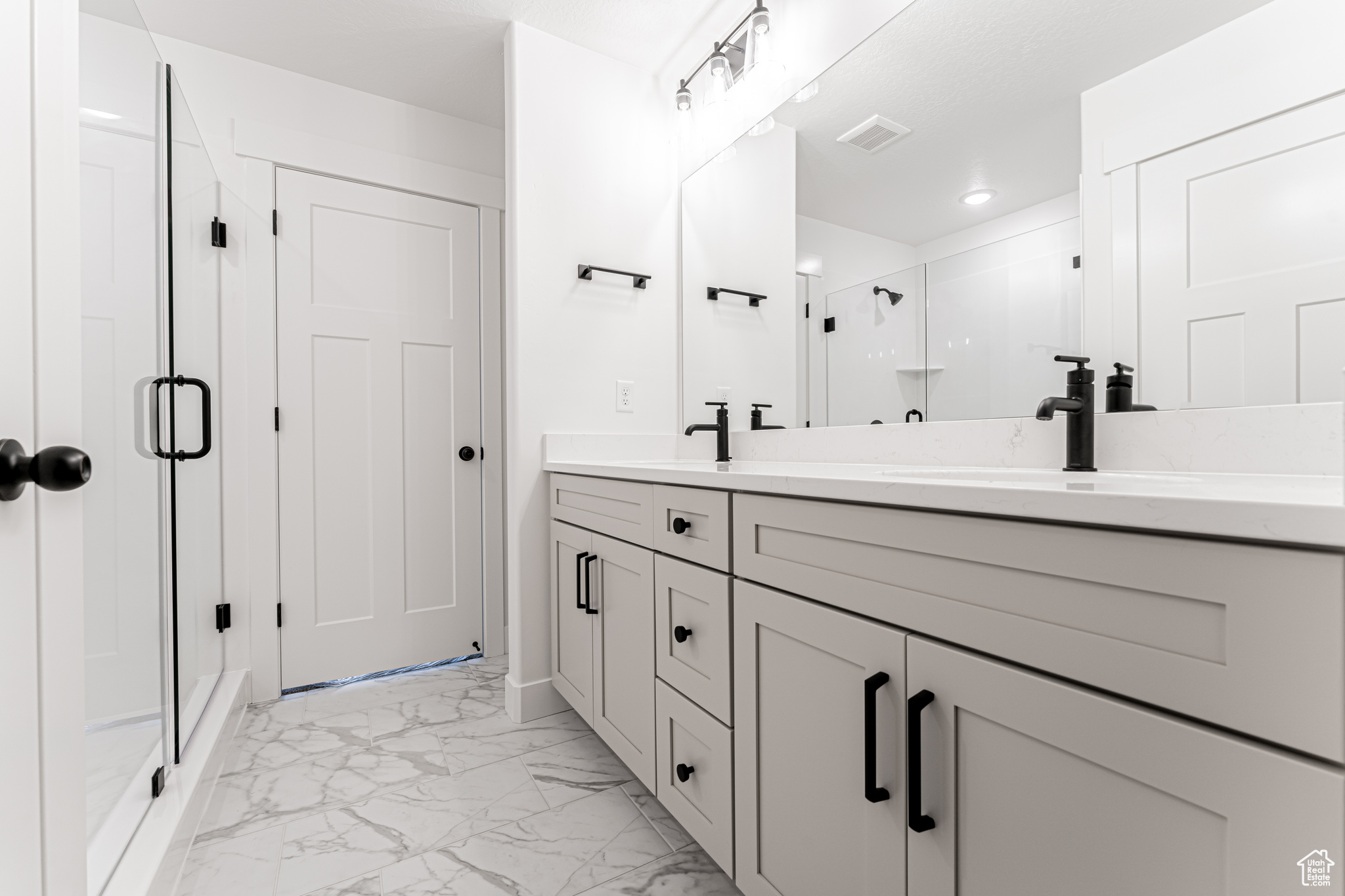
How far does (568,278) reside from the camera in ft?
6.85

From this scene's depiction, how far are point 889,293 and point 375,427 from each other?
2015mm

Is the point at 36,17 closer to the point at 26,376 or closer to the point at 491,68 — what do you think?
the point at 26,376

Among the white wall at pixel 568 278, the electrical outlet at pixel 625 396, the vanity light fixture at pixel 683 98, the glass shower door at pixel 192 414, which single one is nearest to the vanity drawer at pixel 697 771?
the white wall at pixel 568 278

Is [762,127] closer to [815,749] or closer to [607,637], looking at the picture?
[607,637]

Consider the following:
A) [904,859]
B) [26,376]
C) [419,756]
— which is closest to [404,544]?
[419,756]

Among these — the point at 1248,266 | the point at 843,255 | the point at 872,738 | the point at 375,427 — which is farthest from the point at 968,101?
the point at 375,427

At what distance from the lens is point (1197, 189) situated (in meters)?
0.94

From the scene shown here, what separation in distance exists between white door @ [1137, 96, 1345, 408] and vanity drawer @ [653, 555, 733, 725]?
2.78 feet

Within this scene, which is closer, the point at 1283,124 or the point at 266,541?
the point at 1283,124

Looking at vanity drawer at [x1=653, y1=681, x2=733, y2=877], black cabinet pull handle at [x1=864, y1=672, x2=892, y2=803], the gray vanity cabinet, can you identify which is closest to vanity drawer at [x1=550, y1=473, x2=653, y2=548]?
the gray vanity cabinet

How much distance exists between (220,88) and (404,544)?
184cm

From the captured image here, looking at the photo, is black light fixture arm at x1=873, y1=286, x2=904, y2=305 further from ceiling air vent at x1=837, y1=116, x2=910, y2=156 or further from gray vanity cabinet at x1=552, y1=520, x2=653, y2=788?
gray vanity cabinet at x1=552, y1=520, x2=653, y2=788

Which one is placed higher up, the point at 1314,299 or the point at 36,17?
the point at 36,17
